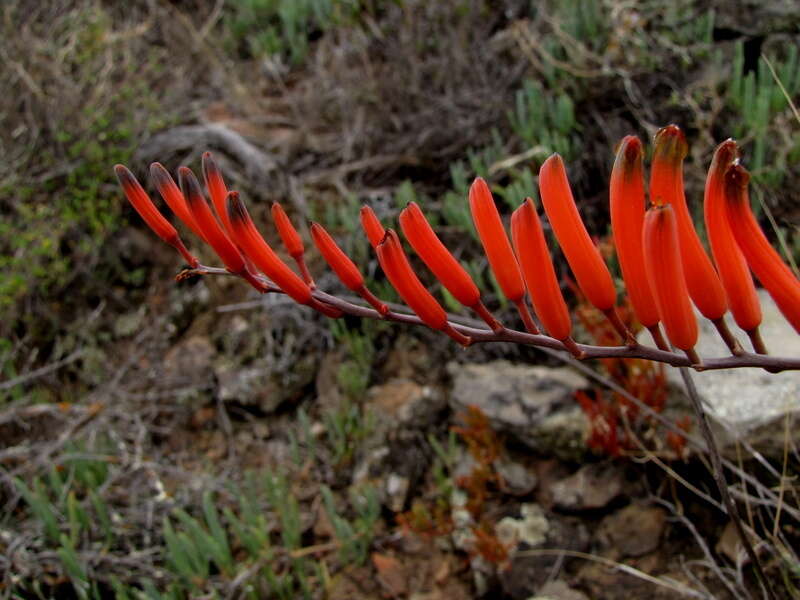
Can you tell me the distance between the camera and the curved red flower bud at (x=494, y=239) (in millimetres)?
992

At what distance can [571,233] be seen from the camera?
0.93m

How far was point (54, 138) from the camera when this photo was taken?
14.6 ft

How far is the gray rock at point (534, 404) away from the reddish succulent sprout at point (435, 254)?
1906 millimetres

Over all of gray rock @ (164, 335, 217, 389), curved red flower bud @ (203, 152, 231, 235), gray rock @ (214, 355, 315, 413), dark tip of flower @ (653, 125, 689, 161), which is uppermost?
curved red flower bud @ (203, 152, 231, 235)

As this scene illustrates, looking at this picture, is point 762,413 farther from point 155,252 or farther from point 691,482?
point 155,252

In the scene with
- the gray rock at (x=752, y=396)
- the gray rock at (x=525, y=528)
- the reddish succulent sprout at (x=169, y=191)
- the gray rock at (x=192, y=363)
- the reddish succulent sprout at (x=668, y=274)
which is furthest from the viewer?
the gray rock at (x=192, y=363)

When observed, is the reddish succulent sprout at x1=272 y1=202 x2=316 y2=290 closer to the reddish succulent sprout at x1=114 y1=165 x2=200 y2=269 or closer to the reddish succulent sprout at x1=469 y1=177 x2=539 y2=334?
the reddish succulent sprout at x1=114 y1=165 x2=200 y2=269

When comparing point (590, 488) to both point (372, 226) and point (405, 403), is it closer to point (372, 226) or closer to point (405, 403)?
point (405, 403)

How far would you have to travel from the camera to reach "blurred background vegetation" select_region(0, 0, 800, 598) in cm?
306

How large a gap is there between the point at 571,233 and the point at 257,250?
0.45 meters

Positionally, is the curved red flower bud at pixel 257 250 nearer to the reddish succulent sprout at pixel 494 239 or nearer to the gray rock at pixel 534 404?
the reddish succulent sprout at pixel 494 239

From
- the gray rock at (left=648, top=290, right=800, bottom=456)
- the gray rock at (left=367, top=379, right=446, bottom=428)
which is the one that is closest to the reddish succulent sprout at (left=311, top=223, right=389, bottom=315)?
the gray rock at (left=648, top=290, right=800, bottom=456)

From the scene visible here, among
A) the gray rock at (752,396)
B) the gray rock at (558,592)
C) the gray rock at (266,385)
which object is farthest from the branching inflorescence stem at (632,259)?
the gray rock at (266,385)

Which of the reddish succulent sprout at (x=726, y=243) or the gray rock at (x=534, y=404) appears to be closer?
the reddish succulent sprout at (x=726, y=243)
